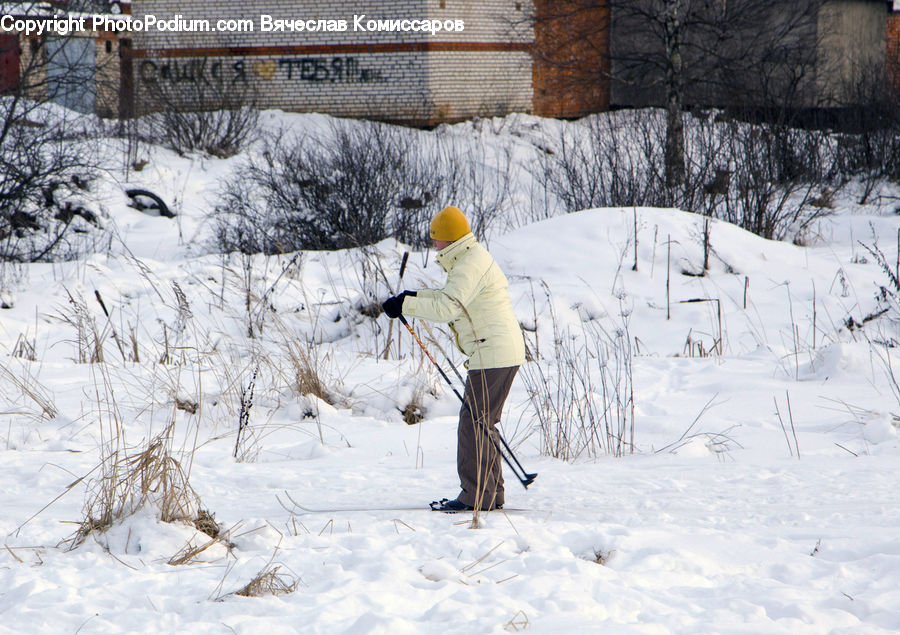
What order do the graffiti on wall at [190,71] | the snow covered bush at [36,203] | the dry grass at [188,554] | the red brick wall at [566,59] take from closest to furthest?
the dry grass at [188,554]
the snow covered bush at [36,203]
the graffiti on wall at [190,71]
the red brick wall at [566,59]

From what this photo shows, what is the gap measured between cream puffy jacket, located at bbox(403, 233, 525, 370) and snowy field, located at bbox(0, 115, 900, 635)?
687mm

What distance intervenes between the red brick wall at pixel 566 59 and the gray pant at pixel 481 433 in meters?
18.9

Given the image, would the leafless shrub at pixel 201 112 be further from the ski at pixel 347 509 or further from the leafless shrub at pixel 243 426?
the ski at pixel 347 509

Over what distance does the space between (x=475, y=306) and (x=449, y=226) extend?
0.35 metres

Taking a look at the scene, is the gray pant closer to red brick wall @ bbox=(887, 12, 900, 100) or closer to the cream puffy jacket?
the cream puffy jacket

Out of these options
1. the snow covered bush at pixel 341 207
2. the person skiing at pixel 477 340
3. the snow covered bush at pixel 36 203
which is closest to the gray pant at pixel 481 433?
the person skiing at pixel 477 340

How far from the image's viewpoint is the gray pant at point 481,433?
347cm

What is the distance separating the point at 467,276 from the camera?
3.37m

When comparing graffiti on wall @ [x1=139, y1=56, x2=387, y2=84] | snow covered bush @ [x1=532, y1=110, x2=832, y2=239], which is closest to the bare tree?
snow covered bush @ [x1=532, y1=110, x2=832, y2=239]

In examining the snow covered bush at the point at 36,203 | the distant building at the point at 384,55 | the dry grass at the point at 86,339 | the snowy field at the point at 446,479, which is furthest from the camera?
the distant building at the point at 384,55

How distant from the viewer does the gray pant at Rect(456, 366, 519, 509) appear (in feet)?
11.4

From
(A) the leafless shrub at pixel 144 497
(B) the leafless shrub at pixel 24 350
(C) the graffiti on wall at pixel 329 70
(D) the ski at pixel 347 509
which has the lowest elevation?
(D) the ski at pixel 347 509

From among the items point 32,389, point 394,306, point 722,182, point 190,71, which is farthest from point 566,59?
point 394,306

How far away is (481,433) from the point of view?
351 centimetres
